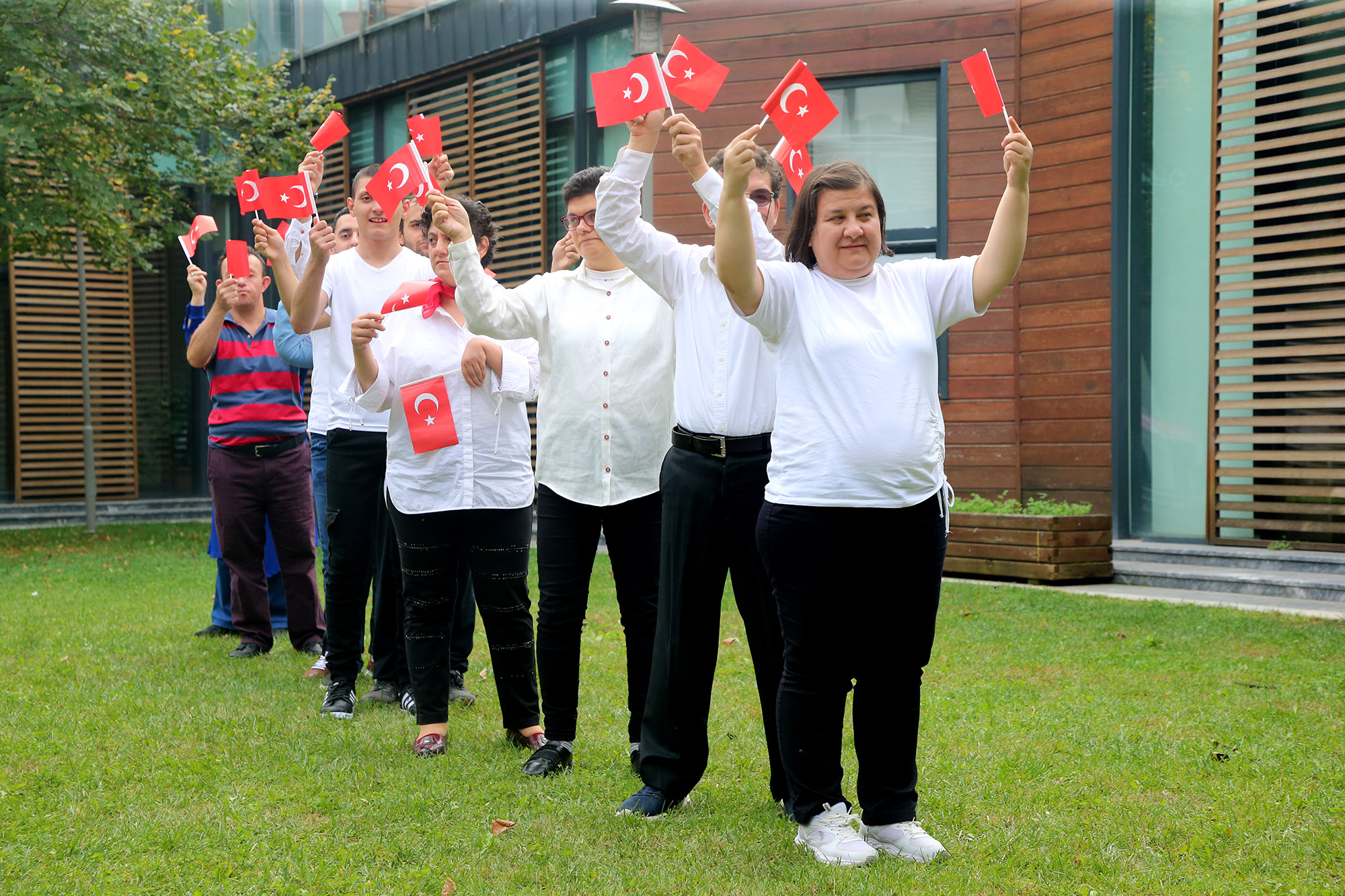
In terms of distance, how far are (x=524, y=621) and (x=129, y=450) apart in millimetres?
15028

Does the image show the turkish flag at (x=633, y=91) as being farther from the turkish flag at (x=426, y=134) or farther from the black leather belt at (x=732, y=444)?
the turkish flag at (x=426, y=134)

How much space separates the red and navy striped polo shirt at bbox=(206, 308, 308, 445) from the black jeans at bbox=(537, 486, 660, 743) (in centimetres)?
285

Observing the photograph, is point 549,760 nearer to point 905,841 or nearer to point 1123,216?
point 905,841

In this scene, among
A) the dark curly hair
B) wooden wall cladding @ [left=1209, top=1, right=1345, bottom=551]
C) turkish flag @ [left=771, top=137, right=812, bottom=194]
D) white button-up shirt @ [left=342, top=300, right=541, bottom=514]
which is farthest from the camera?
wooden wall cladding @ [left=1209, top=1, right=1345, bottom=551]

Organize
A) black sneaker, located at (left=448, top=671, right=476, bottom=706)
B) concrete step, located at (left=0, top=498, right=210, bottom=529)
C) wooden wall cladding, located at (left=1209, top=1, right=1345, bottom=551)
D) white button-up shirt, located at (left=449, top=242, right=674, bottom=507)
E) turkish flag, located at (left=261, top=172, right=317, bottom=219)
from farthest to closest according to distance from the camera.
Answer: concrete step, located at (left=0, top=498, right=210, bottom=529)
wooden wall cladding, located at (left=1209, top=1, right=1345, bottom=551)
black sneaker, located at (left=448, top=671, right=476, bottom=706)
turkish flag, located at (left=261, top=172, right=317, bottom=219)
white button-up shirt, located at (left=449, top=242, right=674, bottom=507)

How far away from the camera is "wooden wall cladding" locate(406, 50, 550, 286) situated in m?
13.5

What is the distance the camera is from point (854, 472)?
10.6ft

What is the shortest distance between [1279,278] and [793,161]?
22.6ft

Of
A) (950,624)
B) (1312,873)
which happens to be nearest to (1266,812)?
(1312,873)

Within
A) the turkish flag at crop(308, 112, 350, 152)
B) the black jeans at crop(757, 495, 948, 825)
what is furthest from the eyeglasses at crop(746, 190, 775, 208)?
the turkish flag at crop(308, 112, 350, 152)

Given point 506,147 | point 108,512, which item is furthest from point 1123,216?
point 108,512

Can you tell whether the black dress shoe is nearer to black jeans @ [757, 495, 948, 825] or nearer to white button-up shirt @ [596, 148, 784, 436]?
black jeans @ [757, 495, 948, 825]

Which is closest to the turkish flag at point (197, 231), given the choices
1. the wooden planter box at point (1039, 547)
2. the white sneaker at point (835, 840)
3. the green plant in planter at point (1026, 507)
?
the white sneaker at point (835, 840)

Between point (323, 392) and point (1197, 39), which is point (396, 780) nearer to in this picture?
point (323, 392)
